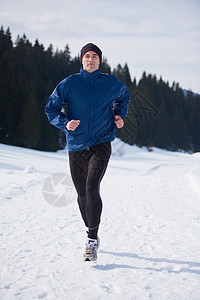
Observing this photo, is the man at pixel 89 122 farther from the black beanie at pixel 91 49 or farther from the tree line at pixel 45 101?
the tree line at pixel 45 101

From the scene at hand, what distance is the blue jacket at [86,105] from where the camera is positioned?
2.95m

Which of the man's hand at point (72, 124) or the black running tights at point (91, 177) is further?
the black running tights at point (91, 177)

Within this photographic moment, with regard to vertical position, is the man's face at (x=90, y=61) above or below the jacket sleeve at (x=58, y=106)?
above

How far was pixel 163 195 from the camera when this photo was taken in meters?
7.20

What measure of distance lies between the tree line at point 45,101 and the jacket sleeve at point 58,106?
2421 cm

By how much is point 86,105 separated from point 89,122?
0.18 meters

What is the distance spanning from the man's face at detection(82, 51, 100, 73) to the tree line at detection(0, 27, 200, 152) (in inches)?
947

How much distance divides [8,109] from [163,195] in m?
34.1

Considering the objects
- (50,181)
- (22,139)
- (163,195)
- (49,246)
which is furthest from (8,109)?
(49,246)

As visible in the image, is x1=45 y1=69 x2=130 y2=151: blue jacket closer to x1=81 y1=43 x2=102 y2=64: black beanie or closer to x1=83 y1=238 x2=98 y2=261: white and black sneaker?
x1=81 y1=43 x2=102 y2=64: black beanie

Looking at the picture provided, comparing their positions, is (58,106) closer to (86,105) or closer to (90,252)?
(86,105)

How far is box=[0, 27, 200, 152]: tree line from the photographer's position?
1478 inches

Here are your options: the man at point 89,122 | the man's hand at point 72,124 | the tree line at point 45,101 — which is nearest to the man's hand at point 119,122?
the man at point 89,122

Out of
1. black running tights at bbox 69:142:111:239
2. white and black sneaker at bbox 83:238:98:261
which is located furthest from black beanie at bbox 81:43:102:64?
white and black sneaker at bbox 83:238:98:261
